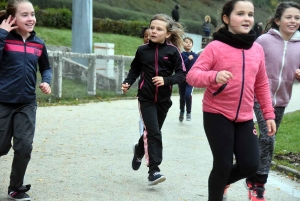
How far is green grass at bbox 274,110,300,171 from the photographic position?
8.41 m

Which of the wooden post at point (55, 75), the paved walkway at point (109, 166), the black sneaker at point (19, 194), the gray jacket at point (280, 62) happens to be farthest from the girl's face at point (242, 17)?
the wooden post at point (55, 75)

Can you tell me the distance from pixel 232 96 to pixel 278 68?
1.07 m

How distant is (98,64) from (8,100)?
37.1 feet

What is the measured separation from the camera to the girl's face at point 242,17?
15.7 feet

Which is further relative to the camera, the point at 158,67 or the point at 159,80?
the point at 158,67

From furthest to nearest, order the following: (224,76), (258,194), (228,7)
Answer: (258,194)
(228,7)
(224,76)

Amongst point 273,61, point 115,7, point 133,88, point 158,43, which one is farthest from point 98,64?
point 115,7

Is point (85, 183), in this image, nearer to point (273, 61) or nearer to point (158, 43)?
point (158, 43)

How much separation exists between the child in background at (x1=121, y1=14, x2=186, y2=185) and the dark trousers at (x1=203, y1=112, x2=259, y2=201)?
1378 millimetres

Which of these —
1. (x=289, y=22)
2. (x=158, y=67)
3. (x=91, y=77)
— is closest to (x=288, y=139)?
(x=158, y=67)

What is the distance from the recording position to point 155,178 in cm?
599

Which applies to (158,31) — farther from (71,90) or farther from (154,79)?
(71,90)

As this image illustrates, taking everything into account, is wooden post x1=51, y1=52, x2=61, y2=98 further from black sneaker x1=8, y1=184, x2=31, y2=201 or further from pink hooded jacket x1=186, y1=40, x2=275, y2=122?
pink hooded jacket x1=186, y1=40, x2=275, y2=122

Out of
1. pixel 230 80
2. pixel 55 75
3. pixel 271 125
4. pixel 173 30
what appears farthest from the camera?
pixel 55 75
